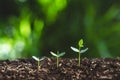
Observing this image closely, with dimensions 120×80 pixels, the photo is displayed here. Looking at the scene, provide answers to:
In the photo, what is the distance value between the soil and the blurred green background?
5.16 ft

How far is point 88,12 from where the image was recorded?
2.93 meters

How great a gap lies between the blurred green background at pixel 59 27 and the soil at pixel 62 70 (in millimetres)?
1572

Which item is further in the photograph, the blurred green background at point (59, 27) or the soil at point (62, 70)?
the blurred green background at point (59, 27)

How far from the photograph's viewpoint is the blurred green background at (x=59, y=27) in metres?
2.88

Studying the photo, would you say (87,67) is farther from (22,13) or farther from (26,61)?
(22,13)

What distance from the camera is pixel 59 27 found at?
2.94 meters

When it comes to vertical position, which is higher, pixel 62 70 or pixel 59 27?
pixel 59 27

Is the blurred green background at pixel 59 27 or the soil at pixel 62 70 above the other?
the blurred green background at pixel 59 27

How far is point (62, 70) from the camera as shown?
1164mm

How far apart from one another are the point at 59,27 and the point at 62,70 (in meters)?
1.78

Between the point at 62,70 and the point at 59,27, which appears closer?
the point at 62,70

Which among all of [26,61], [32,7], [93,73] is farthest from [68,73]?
[32,7]

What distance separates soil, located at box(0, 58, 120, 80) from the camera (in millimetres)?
1113

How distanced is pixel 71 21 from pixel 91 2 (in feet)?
0.59
